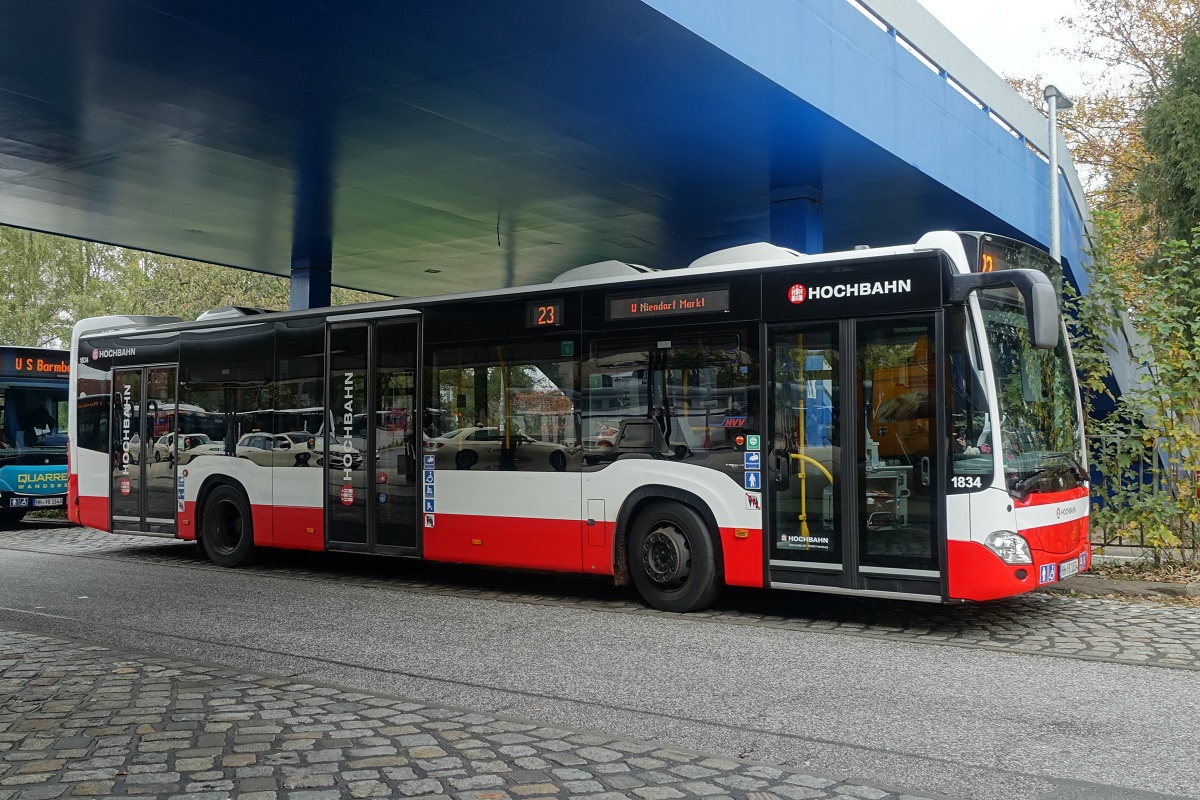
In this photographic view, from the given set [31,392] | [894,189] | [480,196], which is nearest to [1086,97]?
[894,189]

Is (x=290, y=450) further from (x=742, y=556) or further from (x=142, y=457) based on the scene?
(x=742, y=556)

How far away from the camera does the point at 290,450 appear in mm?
12781

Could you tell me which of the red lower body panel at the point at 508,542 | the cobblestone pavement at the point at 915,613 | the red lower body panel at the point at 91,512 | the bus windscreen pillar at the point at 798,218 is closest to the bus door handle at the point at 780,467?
the cobblestone pavement at the point at 915,613

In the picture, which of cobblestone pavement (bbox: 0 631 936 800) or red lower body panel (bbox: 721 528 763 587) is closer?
cobblestone pavement (bbox: 0 631 936 800)

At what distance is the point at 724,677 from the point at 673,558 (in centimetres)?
263

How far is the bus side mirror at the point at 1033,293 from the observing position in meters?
7.90

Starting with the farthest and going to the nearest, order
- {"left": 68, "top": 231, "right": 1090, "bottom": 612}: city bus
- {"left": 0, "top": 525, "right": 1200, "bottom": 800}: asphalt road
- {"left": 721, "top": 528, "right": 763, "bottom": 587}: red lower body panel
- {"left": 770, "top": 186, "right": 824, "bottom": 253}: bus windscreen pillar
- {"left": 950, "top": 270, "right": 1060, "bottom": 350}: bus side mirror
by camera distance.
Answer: {"left": 770, "top": 186, "right": 824, "bottom": 253}: bus windscreen pillar < {"left": 721, "top": 528, "right": 763, "bottom": 587}: red lower body panel < {"left": 68, "top": 231, "right": 1090, "bottom": 612}: city bus < {"left": 950, "top": 270, "right": 1060, "bottom": 350}: bus side mirror < {"left": 0, "top": 525, "right": 1200, "bottom": 800}: asphalt road

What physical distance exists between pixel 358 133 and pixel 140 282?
3132 centimetres

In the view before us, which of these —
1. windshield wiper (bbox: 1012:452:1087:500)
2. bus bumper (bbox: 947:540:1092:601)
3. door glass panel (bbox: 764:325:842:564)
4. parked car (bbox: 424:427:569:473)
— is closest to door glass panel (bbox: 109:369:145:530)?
parked car (bbox: 424:427:569:473)

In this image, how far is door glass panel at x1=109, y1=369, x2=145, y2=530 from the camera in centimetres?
1445

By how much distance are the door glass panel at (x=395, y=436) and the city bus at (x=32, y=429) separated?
32.5 ft

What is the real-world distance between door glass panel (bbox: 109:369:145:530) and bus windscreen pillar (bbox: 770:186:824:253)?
914 cm

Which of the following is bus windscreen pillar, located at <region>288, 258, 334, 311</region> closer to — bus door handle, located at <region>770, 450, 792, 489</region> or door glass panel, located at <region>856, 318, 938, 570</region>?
bus door handle, located at <region>770, 450, 792, 489</region>

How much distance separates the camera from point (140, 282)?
40812mm
